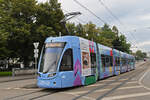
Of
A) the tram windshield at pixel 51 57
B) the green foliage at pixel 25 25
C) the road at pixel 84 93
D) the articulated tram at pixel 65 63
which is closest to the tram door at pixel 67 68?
the articulated tram at pixel 65 63

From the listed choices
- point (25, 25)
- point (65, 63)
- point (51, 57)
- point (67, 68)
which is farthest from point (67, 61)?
point (25, 25)

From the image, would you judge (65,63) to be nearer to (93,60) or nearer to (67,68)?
(67,68)

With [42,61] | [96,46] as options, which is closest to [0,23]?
[96,46]

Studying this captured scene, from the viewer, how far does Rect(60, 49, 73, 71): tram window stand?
33.5 ft

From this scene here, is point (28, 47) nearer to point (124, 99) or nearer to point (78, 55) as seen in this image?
point (78, 55)

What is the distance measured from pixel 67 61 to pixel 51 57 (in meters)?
0.95

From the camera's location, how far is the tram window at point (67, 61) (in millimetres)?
10211

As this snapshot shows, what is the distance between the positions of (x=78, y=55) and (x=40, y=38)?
62.4 feet

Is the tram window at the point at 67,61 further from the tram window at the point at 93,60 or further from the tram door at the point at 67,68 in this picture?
the tram window at the point at 93,60

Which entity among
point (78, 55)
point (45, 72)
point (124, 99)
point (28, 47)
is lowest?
point (124, 99)

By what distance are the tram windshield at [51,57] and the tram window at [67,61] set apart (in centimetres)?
34

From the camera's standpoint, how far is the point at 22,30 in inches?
1025

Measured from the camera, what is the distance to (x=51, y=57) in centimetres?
1027

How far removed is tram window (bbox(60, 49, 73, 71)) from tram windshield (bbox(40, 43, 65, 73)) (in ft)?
1.11
